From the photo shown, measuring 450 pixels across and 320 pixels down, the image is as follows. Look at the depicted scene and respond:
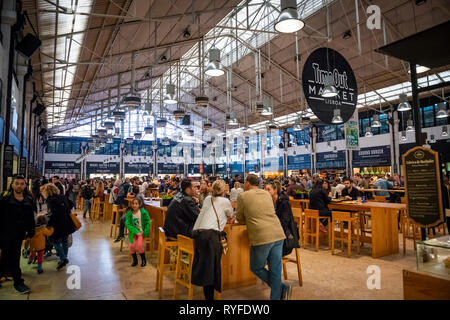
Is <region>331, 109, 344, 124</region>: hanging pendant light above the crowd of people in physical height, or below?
above

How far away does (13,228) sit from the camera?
3418 millimetres

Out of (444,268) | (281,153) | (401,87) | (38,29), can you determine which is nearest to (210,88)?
(281,153)

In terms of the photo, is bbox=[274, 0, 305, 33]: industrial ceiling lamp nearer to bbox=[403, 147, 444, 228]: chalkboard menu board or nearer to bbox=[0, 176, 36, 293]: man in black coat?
bbox=[403, 147, 444, 228]: chalkboard menu board

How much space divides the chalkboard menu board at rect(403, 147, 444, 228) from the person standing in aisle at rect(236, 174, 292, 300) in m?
1.27

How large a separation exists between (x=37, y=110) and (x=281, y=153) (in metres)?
17.9

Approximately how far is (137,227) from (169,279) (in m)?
1.09

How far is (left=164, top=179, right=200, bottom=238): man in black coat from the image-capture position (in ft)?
11.0

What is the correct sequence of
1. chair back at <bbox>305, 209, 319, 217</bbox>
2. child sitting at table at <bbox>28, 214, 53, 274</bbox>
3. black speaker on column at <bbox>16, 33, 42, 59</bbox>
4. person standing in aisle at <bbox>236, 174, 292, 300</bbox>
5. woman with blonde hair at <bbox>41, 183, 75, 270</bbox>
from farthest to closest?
black speaker on column at <bbox>16, 33, 42, 59</bbox> < chair back at <bbox>305, 209, 319, 217</bbox> < woman with blonde hair at <bbox>41, 183, 75, 270</bbox> < child sitting at table at <bbox>28, 214, 53, 274</bbox> < person standing in aisle at <bbox>236, 174, 292, 300</bbox>

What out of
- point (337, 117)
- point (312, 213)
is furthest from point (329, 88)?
point (312, 213)

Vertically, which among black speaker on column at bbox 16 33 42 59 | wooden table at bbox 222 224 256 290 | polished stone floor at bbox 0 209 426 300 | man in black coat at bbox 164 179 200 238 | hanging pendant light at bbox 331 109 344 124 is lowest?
polished stone floor at bbox 0 209 426 300

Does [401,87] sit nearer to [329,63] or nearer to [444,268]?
[329,63]

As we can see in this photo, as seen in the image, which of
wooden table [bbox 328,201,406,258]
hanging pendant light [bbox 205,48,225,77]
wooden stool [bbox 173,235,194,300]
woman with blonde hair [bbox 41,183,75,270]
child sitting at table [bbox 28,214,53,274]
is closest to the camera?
wooden stool [bbox 173,235,194,300]

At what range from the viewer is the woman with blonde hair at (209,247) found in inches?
108

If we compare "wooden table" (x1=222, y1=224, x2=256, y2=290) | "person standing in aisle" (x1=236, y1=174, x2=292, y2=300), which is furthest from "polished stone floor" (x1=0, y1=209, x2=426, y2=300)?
"person standing in aisle" (x1=236, y1=174, x2=292, y2=300)
